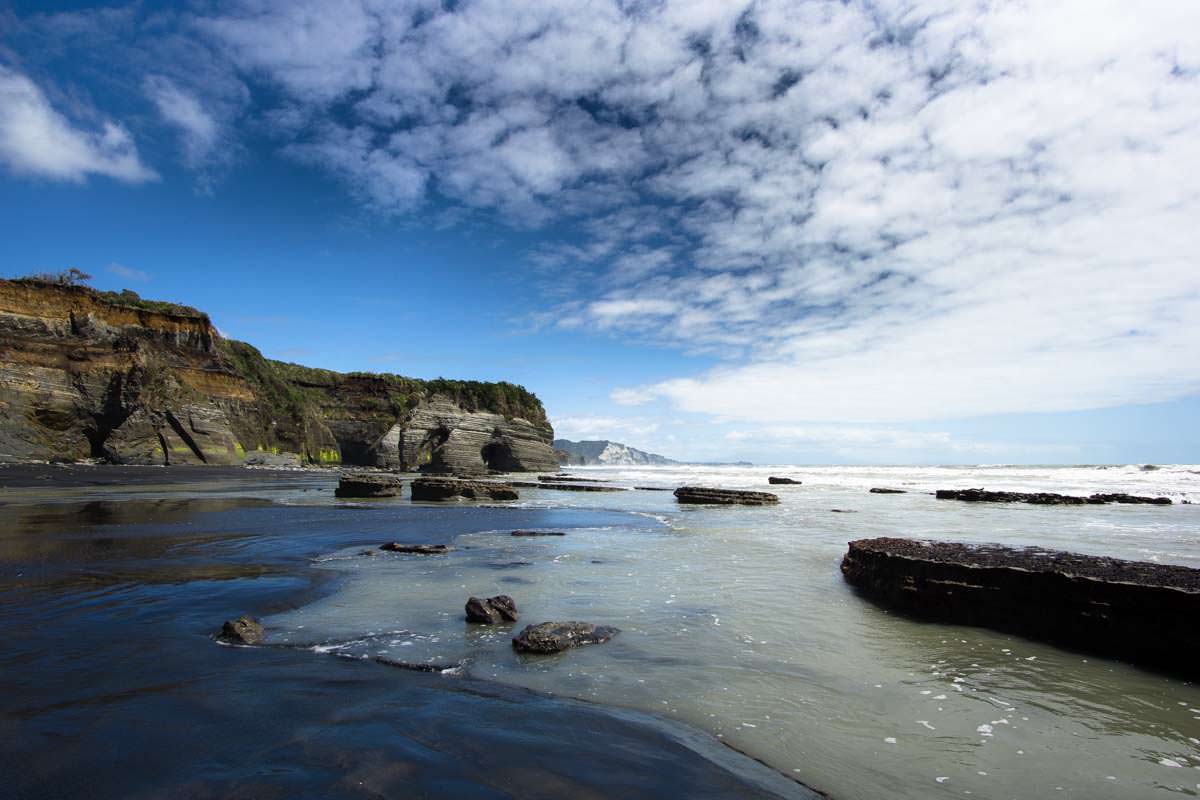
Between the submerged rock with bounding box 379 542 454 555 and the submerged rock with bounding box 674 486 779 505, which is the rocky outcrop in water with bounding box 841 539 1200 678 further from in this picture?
the submerged rock with bounding box 674 486 779 505

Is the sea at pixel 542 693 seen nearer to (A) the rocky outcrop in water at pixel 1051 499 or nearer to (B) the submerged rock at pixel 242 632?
(B) the submerged rock at pixel 242 632

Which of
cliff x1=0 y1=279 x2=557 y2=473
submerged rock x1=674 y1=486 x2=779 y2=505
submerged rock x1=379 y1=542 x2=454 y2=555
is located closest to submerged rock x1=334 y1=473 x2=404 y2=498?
submerged rock x1=674 y1=486 x2=779 y2=505

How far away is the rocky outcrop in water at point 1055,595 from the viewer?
6109mm

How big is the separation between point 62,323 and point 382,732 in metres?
71.4

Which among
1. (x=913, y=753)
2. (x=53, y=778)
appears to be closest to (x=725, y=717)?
(x=913, y=753)

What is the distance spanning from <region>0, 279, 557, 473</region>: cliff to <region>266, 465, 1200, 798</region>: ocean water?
4980 centimetres

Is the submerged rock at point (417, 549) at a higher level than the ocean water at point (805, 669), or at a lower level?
lower

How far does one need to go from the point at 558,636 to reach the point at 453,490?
25.4m

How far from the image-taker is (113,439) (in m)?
50.9

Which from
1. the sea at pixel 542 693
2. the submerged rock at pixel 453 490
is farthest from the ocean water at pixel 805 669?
the submerged rock at pixel 453 490

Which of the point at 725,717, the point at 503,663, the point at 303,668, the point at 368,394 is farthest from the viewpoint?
the point at 368,394

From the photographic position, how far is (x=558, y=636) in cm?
644

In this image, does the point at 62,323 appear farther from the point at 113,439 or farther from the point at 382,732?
the point at 382,732

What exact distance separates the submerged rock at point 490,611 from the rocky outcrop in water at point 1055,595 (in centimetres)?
618
